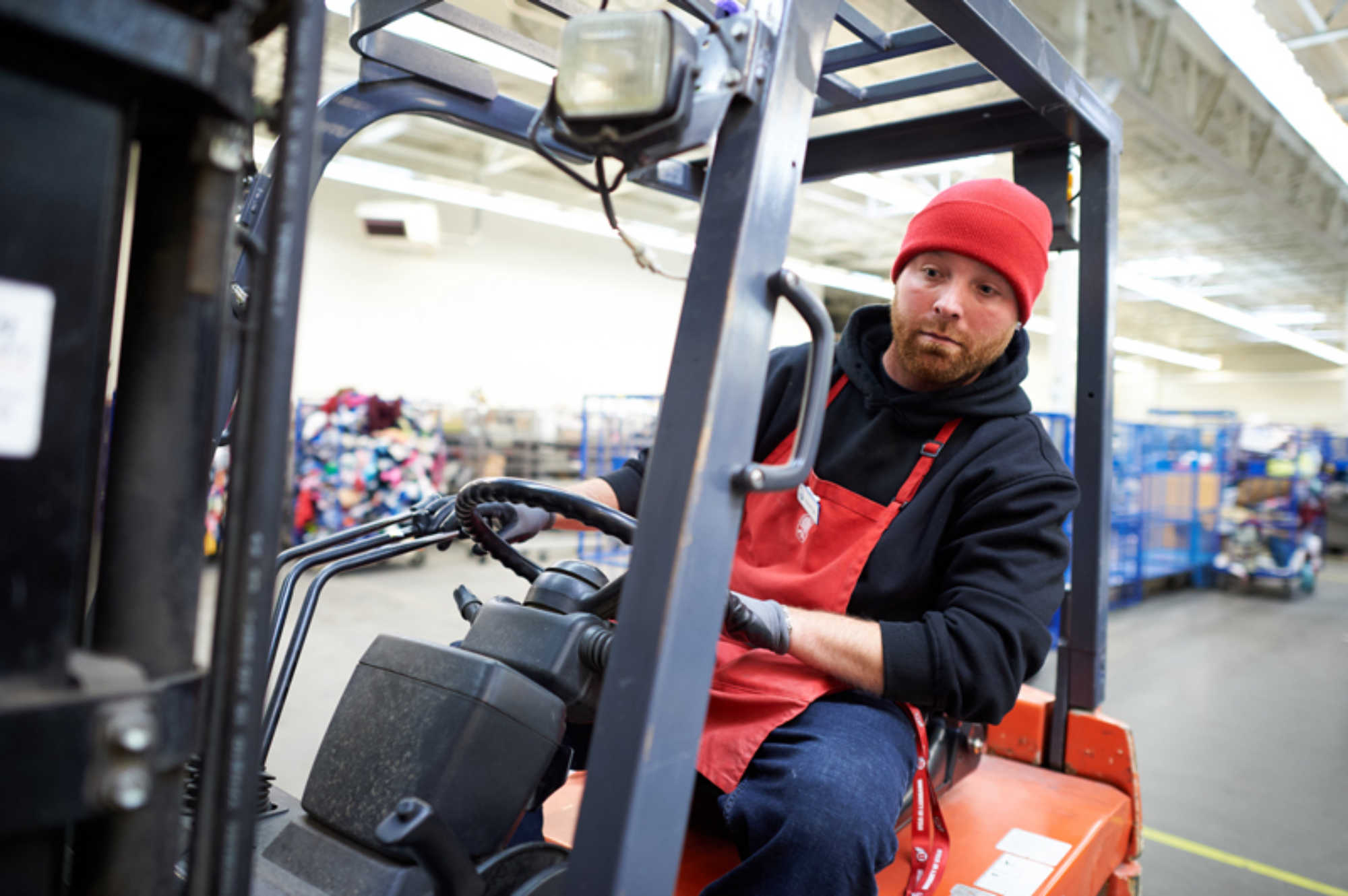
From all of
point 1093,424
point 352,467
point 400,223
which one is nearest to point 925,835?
point 1093,424

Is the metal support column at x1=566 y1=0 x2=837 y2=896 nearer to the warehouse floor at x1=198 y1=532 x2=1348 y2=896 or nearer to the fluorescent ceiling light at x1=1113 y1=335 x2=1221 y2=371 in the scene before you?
the warehouse floor at x1=198 y1=532 x2=1348 y2=896

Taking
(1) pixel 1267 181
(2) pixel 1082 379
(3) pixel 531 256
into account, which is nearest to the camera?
(2) pixel 1082 379

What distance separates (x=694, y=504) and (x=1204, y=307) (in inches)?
758

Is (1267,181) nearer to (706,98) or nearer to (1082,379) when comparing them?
(1082,379)

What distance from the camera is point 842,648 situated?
4.91 feet

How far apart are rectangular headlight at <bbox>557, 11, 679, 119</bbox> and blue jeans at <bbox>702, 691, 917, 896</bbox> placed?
3.38 ft

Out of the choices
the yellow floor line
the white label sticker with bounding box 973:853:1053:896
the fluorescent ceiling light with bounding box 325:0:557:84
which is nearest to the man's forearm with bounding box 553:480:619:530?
the white label sticker with bounding box 973:853:1053:896

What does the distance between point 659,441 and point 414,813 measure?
1.70 ft

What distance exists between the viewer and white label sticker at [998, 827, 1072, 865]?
174cm

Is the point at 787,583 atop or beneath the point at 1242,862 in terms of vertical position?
atop

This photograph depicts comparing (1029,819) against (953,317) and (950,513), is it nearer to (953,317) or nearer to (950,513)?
(950,513)

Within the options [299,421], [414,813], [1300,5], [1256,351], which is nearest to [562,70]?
[414,813]

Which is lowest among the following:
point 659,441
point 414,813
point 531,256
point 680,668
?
point 414,813

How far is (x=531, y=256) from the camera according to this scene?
50.8 ft
